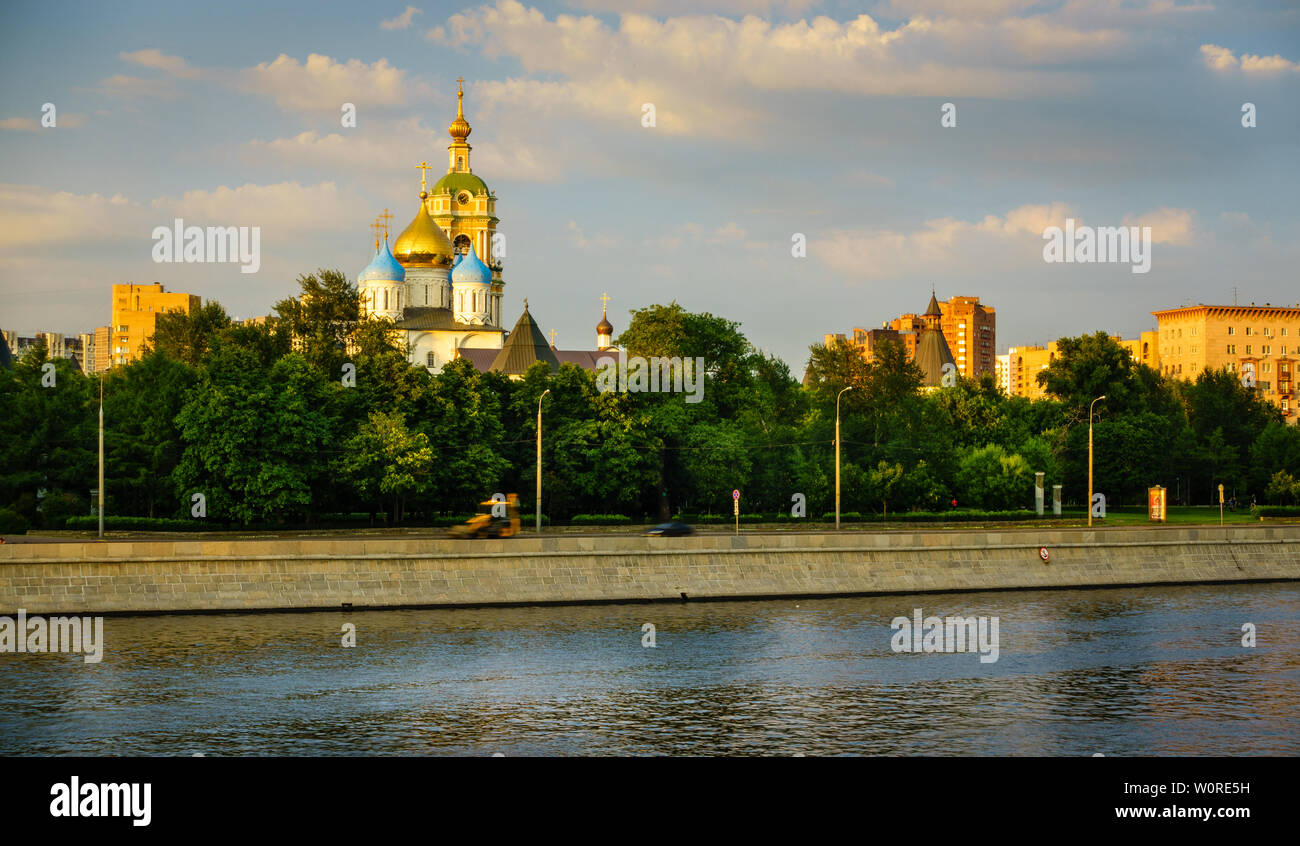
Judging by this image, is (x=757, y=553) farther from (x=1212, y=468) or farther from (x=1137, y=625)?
(x=1212, y=468)

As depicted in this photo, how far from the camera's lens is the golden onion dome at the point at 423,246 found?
156 m

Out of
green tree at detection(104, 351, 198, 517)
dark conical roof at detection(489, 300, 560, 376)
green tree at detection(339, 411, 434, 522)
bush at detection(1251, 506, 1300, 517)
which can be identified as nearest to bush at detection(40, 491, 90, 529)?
green tree at detection(104, 351, 198, 517)

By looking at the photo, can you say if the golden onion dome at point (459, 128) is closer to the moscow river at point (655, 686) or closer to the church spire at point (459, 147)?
the church spire at point (459, 147)

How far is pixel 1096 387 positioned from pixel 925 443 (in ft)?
89.4

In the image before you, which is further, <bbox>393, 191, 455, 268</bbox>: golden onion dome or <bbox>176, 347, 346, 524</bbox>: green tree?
<bbox>393, 191, 455, 268</bbox>: golden onion dome

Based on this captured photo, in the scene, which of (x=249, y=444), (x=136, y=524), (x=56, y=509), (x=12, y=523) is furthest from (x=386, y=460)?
(x=12, y=523)

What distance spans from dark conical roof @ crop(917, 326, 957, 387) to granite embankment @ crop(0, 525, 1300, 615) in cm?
11886

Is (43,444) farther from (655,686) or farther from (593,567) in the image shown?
(655,686)

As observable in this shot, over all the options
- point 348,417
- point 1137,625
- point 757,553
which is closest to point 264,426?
point 348,417

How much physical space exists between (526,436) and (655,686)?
44.3 m

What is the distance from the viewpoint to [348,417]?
7350 centimetres

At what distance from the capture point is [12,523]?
61.7 metres

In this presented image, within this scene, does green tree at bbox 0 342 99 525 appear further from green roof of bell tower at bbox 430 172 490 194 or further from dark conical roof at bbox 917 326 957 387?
dark conical roof at bbox 917 326 957 387

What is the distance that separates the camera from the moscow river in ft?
93.8
